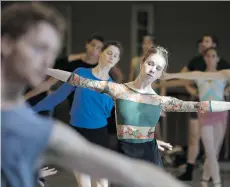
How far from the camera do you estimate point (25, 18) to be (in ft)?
4.02

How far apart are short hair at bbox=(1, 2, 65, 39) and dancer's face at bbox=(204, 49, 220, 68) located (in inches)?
187

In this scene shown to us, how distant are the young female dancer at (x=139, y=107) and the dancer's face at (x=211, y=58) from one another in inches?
84.2

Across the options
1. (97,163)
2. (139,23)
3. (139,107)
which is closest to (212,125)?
(139,107)

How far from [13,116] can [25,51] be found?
13 cm

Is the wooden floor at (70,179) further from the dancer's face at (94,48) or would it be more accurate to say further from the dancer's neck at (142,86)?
the dancer's neck at (142,86)

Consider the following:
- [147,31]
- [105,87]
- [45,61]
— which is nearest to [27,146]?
[45,61]

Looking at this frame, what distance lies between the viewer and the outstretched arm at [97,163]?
119 cm

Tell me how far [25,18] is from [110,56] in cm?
349

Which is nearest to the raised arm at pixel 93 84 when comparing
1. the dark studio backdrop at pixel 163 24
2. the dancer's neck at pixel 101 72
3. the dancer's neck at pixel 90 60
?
the dancer's neck at pixel 101 72

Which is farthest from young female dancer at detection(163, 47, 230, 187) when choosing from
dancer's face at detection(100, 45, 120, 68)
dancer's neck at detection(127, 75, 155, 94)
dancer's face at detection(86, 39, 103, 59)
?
dancer's neck at detection(127, 75, 155, 94)

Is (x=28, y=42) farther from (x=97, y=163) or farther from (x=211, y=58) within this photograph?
(x=211, y=58)

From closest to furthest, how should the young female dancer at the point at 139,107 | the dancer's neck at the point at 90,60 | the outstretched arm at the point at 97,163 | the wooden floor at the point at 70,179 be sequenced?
1. the outstretched arm at the point at 97,163
2. the young female dancer at the point at 139,107
3. the dancer's neck at the point at 90,60
4. the wooden floor at the point at 70,179

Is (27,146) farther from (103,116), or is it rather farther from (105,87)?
(103,116)

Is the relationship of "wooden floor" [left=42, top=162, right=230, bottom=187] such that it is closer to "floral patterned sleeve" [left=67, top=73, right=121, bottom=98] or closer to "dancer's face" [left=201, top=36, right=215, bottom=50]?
"dancer's face" [left=201, top=36, right=215, bottom=50]
